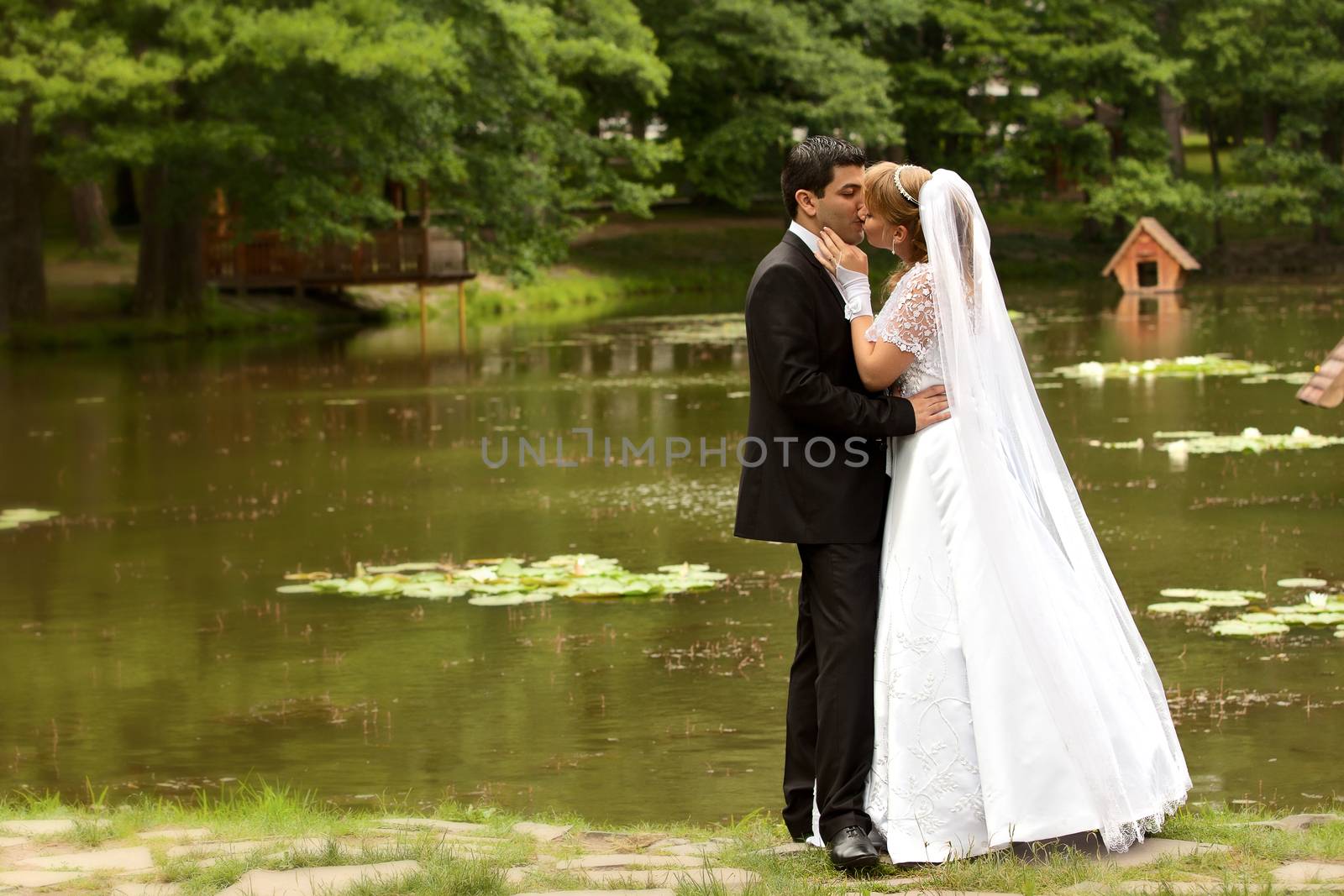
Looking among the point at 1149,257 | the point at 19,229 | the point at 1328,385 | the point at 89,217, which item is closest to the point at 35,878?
the point at 1328,385

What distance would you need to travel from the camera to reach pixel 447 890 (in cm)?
441

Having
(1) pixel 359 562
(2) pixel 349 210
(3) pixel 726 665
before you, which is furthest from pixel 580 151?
(3) pixel 726 665

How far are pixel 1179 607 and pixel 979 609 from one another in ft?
14.7

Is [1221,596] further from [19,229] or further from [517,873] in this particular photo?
[19,229]

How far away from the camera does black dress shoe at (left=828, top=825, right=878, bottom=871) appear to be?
15.5 feet

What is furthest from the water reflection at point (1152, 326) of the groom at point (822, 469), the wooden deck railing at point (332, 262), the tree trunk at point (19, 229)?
the groom at point (822, 469)

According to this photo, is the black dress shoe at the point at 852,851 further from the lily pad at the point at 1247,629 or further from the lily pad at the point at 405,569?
the lily pad at the point at 405,569

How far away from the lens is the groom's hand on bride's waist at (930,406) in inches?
197

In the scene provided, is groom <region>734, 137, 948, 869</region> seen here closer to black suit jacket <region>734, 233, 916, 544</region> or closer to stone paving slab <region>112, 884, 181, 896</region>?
black suit jacket <region>734, 233, 916, 544</region>

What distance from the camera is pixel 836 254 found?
5.05 m

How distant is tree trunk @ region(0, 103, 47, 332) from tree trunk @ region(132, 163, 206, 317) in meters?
1.76

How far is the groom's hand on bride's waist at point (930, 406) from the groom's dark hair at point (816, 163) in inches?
24.4

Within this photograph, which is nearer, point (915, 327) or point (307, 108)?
point (915, 327)

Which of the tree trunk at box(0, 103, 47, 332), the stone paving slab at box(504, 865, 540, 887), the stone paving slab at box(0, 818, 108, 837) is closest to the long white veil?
the stone paving slab at box(504, 865, 540, 887)
